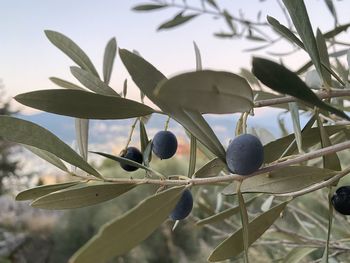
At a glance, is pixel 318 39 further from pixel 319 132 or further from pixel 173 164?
pixel 173 164

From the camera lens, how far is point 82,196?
1.10 feet

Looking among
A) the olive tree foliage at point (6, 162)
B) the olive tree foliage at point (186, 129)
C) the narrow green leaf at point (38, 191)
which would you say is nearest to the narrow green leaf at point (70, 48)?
the olive tree foliage at point (186, 129)

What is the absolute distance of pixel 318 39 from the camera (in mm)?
375

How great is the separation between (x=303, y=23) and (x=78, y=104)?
144 millimetres

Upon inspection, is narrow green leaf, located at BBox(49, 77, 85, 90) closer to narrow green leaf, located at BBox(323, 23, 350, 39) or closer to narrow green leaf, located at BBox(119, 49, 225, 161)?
narrow green leaf, located at BBox(119, 49, 225, 161)

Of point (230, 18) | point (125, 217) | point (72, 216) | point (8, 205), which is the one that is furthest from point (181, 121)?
point (8, 205)

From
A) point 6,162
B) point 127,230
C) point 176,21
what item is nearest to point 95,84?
point 127,230

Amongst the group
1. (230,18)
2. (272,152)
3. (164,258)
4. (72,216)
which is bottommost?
(164,258)

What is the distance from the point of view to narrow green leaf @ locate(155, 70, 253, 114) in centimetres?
17

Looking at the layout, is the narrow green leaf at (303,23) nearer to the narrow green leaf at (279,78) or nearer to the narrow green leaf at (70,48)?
the narrow green leaf at (279,78)

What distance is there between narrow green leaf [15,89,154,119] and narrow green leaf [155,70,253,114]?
94 mm

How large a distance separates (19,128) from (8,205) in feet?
19.4

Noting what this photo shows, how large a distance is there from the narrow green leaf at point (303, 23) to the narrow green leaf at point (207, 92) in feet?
0.26

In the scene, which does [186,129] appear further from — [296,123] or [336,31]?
[336,31]
